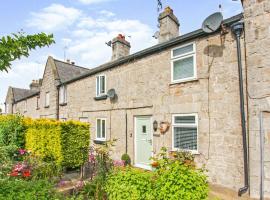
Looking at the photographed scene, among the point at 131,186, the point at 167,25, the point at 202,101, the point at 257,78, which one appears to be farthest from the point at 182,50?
the point at 131,186

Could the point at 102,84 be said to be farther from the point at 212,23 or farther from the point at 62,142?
the point at 212,23

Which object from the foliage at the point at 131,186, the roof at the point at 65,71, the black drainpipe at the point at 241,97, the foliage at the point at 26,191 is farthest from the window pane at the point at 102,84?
the foliage at the point at 131,186

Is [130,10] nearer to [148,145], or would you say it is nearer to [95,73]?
[148,145]

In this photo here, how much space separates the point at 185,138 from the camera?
8.91 meters

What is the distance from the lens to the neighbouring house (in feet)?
21.7

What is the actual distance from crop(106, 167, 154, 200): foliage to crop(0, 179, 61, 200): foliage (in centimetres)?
145

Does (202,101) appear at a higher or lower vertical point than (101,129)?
higher

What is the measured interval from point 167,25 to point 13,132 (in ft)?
33.3

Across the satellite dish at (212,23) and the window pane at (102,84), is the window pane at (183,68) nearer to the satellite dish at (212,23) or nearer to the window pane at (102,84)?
the satellite dish at (212,23)

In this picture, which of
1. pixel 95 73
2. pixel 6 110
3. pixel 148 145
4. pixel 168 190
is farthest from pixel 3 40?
pixel 6 110

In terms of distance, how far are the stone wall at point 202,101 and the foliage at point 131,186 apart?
12.2 feet

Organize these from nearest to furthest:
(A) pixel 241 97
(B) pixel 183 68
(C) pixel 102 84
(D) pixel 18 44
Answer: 1. (D) pixel 18 44
2. (A) pixel 241 97
3. (B) pixel 183 68
4. (C) pixel 102 84

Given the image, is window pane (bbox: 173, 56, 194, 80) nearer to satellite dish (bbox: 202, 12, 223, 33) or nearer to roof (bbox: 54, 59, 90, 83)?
satellite dish (bbox: 202, 12, 223, 33)

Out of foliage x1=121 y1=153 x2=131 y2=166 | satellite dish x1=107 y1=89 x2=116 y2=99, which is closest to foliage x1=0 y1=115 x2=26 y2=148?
satellite dish x1=107 y1=89 x2=116 y2=99
